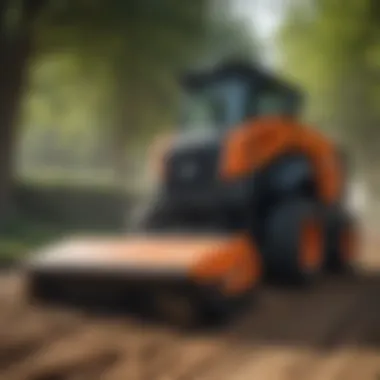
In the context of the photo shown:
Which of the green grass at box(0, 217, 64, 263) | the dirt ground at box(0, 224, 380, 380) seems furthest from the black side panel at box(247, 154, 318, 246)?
the green grass at box(0, 217, 64, 263)

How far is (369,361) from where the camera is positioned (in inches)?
44.5

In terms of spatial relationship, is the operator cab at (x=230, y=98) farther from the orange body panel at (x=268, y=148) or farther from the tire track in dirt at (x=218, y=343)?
the tire track in dirt at (x=218, y=343)

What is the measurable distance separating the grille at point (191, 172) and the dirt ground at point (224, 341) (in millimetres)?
203

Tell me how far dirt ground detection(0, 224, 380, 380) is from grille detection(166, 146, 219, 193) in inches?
8.0

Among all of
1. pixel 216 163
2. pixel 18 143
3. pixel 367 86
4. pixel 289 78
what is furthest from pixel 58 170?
pixel 367 86

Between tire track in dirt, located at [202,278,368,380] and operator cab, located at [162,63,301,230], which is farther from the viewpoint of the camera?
operator cab, located at [162,63,301,230]

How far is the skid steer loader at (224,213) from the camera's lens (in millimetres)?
1289

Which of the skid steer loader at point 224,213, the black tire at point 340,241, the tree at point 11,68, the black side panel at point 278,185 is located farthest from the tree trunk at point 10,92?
the black tire at point 340,241

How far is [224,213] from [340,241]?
0.61 ft

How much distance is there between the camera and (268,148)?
53.8 inches

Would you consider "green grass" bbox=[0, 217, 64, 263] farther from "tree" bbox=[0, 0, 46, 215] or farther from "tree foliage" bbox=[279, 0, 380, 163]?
"tree foliage" bbox=[279, 0, 380, 163]

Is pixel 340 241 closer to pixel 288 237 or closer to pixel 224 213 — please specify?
pixel 288 237

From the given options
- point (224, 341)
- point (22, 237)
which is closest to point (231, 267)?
point (224, 341)

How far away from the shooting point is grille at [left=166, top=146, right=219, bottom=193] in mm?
1381
